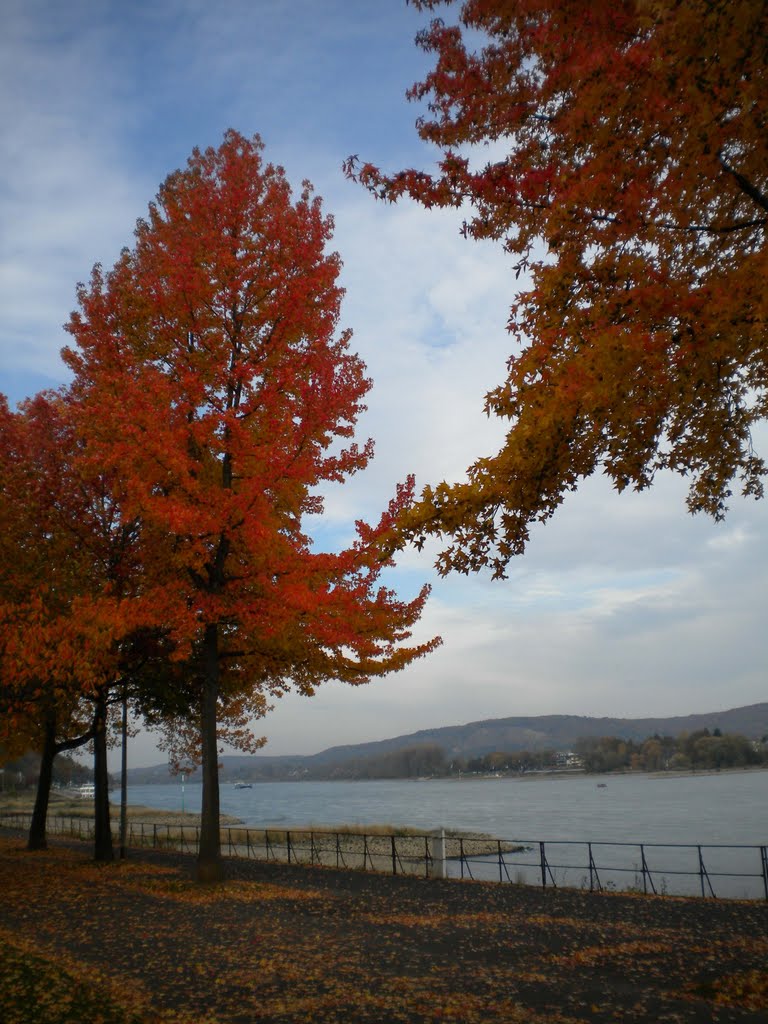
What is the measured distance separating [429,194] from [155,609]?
945 cm

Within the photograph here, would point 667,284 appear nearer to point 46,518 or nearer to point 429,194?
point 429,194

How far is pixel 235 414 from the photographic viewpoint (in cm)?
1399

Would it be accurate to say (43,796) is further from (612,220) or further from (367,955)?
(612,220)

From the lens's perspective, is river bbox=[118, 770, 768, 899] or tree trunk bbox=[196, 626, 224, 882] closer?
tree trunk bbox=[196, 626, 224, 882]

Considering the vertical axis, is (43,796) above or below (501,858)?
above

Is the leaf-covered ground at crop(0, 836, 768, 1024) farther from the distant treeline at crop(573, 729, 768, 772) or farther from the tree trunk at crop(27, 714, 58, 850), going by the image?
the distant treeline at crop(573, 729, 768, 772)

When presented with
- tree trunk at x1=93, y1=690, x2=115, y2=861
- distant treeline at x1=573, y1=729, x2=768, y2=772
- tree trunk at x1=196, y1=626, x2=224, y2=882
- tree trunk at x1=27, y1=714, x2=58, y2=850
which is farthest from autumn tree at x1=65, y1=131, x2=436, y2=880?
distant treeline at x1=573, y1=729, x2=768, y2=772

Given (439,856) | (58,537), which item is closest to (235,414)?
(58,537)

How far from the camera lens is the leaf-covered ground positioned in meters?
6.81

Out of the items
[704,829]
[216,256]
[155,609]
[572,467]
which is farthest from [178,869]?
[704,829]

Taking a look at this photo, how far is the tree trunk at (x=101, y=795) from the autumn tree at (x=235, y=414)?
6.31 metres

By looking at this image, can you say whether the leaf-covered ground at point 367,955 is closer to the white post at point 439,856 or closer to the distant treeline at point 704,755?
the white post at point 439,856

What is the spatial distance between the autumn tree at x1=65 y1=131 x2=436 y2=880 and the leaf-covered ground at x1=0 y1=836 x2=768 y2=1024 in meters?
3.37

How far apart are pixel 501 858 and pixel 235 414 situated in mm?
17277
